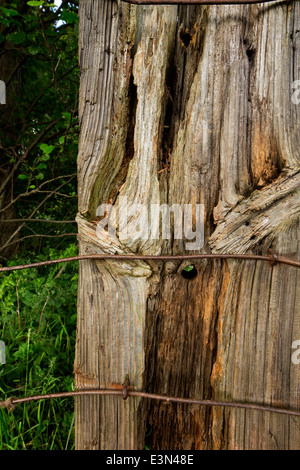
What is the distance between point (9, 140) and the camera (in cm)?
468

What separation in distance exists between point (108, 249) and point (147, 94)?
21.4 inches

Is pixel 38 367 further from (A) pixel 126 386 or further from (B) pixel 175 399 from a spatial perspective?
(B) pixel 175 399

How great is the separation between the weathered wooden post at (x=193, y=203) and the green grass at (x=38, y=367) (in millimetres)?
647

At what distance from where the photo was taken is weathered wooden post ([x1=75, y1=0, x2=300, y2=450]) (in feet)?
3.76

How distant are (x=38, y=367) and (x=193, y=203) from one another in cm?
149

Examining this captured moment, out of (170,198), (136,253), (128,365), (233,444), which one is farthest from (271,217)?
(233,444)

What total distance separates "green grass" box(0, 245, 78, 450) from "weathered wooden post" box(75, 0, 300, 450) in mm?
647

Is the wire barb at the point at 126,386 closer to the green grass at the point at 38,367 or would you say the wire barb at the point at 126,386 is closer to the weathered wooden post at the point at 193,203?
the weathered wooden post at the point at 193,203

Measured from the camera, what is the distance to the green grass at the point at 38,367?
178cm

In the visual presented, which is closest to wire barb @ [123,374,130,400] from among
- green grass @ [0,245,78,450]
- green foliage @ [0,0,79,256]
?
green grass @ [0,245,78,450]

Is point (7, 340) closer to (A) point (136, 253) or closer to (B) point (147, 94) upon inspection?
(A) point (136, 253)

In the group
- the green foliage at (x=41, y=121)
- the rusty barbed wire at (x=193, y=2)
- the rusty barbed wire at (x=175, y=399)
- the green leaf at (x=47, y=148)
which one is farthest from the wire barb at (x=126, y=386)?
the green foliage at (x=41, y=121)

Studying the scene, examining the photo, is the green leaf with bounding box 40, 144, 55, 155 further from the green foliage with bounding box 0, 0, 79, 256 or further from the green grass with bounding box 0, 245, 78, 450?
the green grass with bounding box 0, 245, 78, 450
